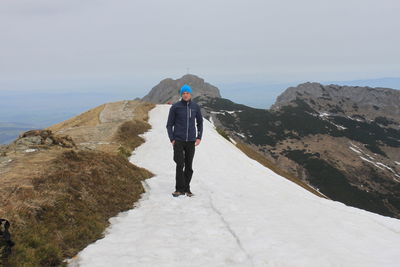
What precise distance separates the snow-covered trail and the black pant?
580 millimetres

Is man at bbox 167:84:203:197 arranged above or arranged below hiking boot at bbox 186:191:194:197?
above

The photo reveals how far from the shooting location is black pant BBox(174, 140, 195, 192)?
11499 mm

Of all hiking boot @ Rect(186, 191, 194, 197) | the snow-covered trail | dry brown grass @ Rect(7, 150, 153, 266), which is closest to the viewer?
dry brown grass @ Rect(7, 150, 153, 266)

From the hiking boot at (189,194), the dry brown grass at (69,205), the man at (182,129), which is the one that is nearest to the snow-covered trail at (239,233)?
the hiking boot at (189,194)

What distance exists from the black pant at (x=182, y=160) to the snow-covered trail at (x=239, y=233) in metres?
0.58

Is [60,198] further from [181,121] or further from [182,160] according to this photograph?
[181,121]

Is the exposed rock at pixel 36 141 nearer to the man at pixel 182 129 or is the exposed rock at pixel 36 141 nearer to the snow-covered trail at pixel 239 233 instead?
the snow-covered trail at pixel 239 233

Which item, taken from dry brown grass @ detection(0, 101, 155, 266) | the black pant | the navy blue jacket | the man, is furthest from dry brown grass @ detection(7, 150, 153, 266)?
the navy blue jacket

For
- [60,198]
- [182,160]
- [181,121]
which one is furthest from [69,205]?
[181,121]

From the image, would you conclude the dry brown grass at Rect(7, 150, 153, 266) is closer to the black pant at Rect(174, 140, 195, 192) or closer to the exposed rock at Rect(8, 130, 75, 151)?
the black pant at Rect(174, 140, 195, 192)

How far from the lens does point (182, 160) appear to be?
11.6 metres

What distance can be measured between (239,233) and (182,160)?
14.6 feet

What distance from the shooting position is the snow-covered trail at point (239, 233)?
630 centimetres

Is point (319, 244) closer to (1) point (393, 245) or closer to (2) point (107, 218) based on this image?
(1) point (393, 245)
